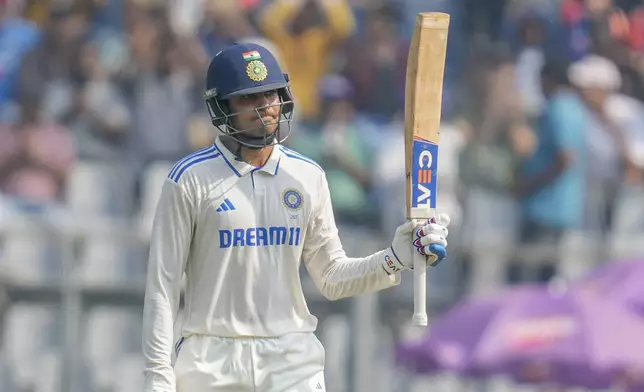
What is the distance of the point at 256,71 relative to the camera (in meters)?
6.45

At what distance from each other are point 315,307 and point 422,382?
1037 mm

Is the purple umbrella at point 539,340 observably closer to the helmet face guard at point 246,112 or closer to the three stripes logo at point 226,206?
the helmet face guard at point 246,112

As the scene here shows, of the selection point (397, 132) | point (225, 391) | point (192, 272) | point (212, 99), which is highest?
point (397, 132)

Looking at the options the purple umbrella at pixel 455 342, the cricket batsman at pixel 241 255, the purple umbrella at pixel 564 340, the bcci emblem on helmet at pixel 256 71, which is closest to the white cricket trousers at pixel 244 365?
the cricket batsman at pixel 241 255

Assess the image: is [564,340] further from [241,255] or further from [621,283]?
[241,255]

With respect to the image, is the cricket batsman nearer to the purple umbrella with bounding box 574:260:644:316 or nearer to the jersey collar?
the jersey collar

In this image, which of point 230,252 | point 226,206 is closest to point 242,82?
point 226,206

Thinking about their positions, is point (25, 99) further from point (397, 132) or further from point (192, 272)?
point (192, 272)

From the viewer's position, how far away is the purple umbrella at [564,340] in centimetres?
1095

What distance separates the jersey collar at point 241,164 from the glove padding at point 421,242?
593 millimetres

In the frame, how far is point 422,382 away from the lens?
12484mm

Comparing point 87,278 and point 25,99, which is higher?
point 25,99

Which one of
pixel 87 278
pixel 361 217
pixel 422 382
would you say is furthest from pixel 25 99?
pixel 422 382

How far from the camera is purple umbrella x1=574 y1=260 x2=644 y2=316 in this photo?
1135cm
